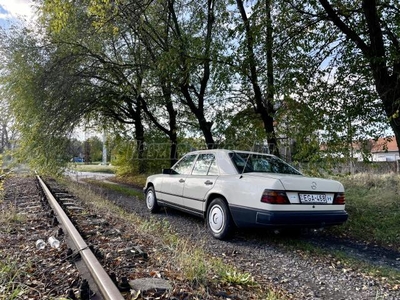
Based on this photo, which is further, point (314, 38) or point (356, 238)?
point (314, 38)

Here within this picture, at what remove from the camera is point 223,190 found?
5.16m

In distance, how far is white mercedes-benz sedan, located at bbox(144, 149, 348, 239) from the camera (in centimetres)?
446

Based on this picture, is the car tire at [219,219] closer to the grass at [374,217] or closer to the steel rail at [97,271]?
the steel rail at [97,271]

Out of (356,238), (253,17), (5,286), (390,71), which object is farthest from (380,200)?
(5,286)

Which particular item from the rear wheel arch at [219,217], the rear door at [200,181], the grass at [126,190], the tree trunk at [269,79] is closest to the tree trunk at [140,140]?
the grass at [126,190]

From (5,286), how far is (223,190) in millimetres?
3297

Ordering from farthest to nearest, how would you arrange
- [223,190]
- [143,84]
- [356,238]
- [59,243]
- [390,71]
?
[143,84]
[390,71]
[356,238]
[223,190]
[59,243]

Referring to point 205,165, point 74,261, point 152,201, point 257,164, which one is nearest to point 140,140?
point 152,201

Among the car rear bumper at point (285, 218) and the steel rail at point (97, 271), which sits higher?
the car rear bumper at point (285, 218)

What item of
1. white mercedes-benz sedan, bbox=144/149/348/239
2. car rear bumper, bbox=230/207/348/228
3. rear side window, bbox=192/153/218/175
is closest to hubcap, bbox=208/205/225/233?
white mercedes-benz sedan, bbox=144/149/348/239

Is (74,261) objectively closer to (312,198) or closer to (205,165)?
(205,165)

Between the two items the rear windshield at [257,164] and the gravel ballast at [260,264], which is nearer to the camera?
the gravel ballast at [260,264]

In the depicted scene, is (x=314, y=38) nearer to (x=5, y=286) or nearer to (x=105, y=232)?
(x=105, y=232)

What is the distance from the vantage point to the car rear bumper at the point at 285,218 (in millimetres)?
4398
